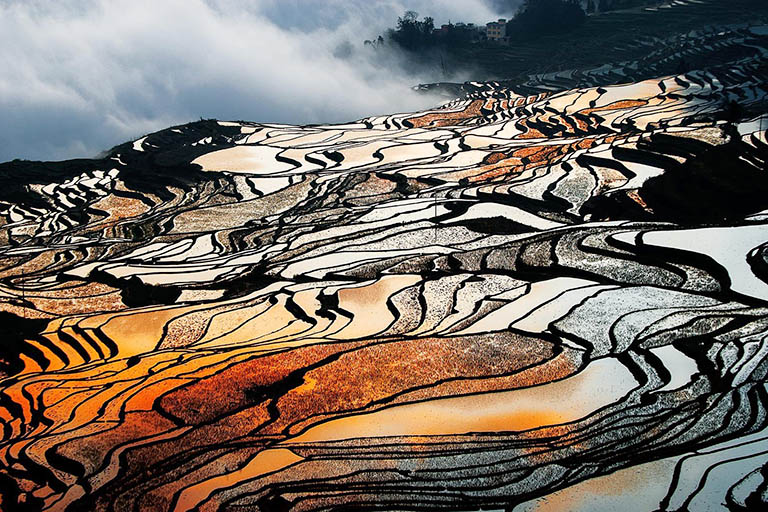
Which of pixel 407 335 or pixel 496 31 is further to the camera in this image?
pixel 496 31

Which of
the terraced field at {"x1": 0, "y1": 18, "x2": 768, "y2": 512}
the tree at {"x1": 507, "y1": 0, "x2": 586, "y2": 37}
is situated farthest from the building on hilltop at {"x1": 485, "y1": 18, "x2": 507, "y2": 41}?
the terraced field at {"x1": 0, "y1": 18, "x2": 768, "y2": 512}

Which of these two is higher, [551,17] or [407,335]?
[551,17]

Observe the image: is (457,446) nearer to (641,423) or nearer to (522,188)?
(641,423)

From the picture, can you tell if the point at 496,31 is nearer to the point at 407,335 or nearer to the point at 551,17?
the point at 551,17

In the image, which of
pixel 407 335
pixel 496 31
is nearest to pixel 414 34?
pixel 496 31

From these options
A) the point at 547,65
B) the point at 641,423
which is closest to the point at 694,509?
the point at 641,423

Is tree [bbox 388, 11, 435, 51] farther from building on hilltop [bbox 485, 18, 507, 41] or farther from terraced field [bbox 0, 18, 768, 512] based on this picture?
terraced field [bbox 0, 18, 768, 512]

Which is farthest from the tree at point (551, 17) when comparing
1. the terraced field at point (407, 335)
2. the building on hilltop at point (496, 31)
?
the terraced field at point (407, 335)

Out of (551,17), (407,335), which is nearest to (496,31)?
(551,17)

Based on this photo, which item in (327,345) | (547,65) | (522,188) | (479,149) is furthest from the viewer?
(547,65)
